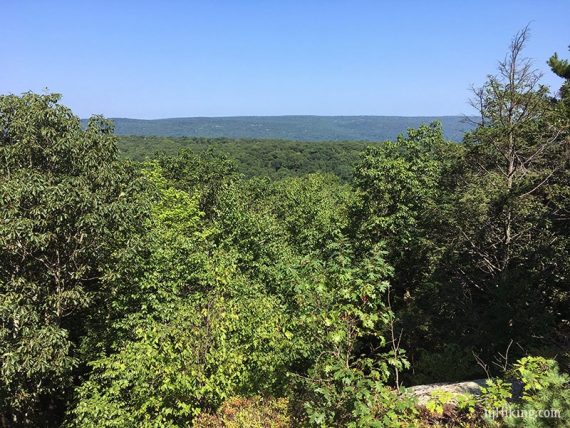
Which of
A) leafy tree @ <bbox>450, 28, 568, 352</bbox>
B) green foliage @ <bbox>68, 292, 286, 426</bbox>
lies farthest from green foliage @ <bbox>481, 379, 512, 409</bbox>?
leafy tree @ <bbox>450, 28, 568, 352</bbox>

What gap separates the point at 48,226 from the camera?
10.7 m

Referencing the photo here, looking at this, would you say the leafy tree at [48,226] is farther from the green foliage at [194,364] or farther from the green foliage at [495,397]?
the green foliage at [495,397]

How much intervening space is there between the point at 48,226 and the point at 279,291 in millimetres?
8289

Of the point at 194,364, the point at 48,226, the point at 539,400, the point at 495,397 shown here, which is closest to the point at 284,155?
the point at 48,226

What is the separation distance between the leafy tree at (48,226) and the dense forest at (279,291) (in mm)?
54

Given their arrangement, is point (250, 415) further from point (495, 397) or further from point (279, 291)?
point (279, 291)

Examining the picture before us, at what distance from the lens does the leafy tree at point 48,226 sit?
9.98 meters

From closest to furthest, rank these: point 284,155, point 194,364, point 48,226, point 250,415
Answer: point 250,415
point 194,364
point 48,226
point 284,155

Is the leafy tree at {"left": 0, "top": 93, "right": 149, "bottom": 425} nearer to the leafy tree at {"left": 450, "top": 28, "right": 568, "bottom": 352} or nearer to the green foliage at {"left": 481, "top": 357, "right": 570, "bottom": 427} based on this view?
the green foliage at {"left": 481, "top": 357, "right": 570, "bottom": 427}

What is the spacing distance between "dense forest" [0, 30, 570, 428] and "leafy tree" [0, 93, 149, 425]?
5 cm

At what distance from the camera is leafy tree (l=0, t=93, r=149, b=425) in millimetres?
9984

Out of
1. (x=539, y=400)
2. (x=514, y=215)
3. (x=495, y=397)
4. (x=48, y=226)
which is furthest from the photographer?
(x=514, y=215)

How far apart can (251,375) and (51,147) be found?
786 cm

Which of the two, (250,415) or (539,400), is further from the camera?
(250,415)
